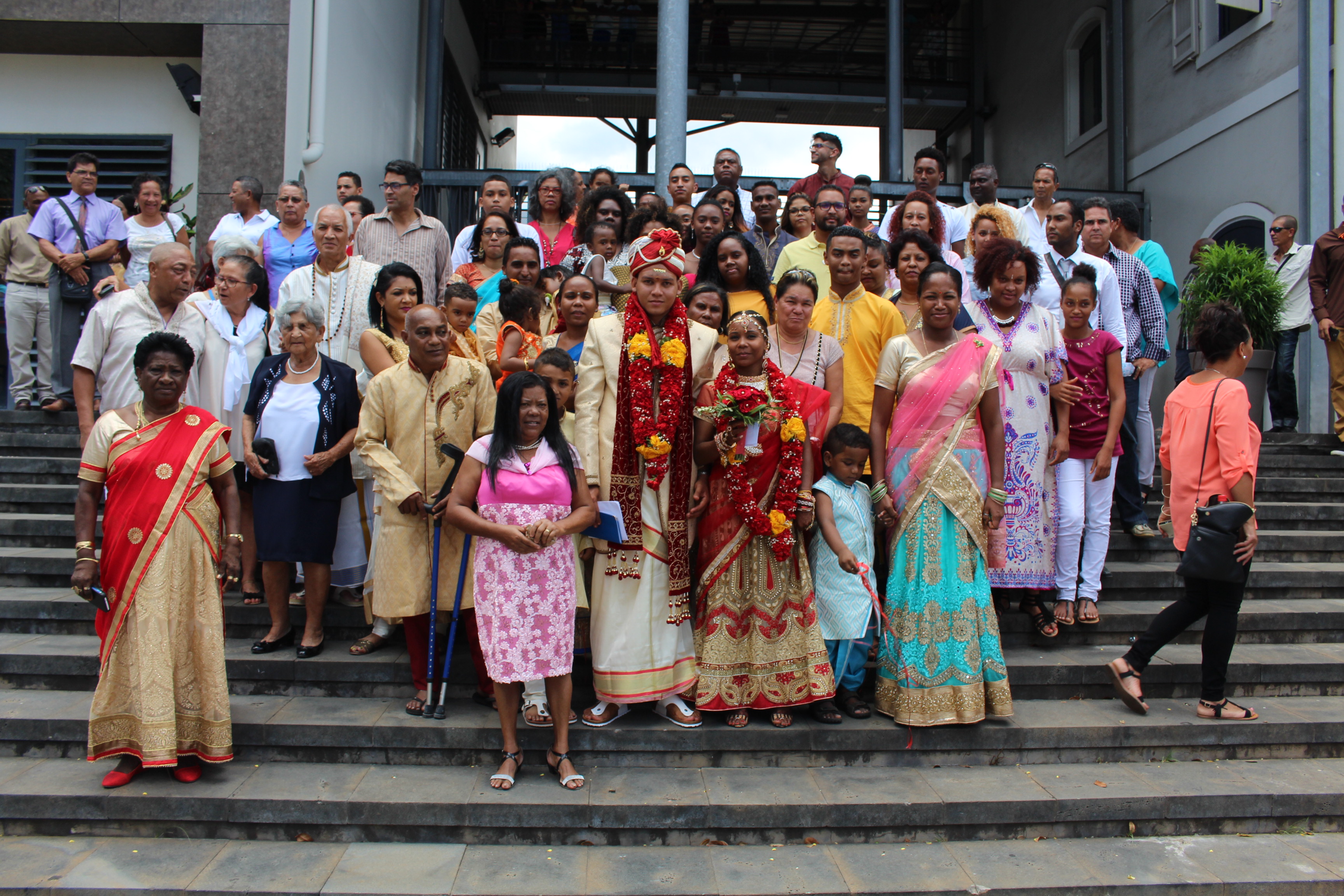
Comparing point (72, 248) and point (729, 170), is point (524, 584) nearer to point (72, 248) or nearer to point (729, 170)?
point (729, 170)

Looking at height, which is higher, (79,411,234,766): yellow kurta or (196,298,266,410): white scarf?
(196,298,266,410): white scarf

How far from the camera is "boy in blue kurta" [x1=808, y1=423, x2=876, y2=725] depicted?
13.5ft

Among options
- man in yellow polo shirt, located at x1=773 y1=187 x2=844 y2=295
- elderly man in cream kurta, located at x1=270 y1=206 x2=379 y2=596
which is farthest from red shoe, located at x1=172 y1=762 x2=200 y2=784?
man in yellow polo shirt, located at x1=773 y1=187 x2=844 y2=295

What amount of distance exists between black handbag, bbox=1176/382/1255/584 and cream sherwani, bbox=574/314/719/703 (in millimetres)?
2444

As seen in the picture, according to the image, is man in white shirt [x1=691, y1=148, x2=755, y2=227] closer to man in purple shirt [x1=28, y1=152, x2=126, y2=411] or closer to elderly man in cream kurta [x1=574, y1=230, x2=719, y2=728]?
elderly man in cream kurta [x1=574, y1=230, x2=719, y2=728]

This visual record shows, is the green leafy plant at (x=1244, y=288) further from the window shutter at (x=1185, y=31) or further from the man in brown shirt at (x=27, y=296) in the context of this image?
the man in brown shirt at (x=27, y=296)

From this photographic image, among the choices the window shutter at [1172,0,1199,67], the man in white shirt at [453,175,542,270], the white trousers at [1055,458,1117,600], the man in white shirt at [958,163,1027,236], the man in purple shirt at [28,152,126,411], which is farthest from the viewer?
the window shutter at [1172,0,1199,67]

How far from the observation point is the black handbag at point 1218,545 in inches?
161

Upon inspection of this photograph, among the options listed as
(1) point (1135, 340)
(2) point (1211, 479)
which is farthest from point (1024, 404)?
Result: (1) point (1135, 340)

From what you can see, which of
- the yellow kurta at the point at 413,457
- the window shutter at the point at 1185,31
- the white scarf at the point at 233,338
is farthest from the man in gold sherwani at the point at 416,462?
the window shutter at the point at 1185,31

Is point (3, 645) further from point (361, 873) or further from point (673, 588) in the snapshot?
point (673, 588)

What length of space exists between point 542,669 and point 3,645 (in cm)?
318

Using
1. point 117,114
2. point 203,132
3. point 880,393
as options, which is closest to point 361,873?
point 880,393

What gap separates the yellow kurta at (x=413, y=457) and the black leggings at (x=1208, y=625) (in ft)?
11.1
